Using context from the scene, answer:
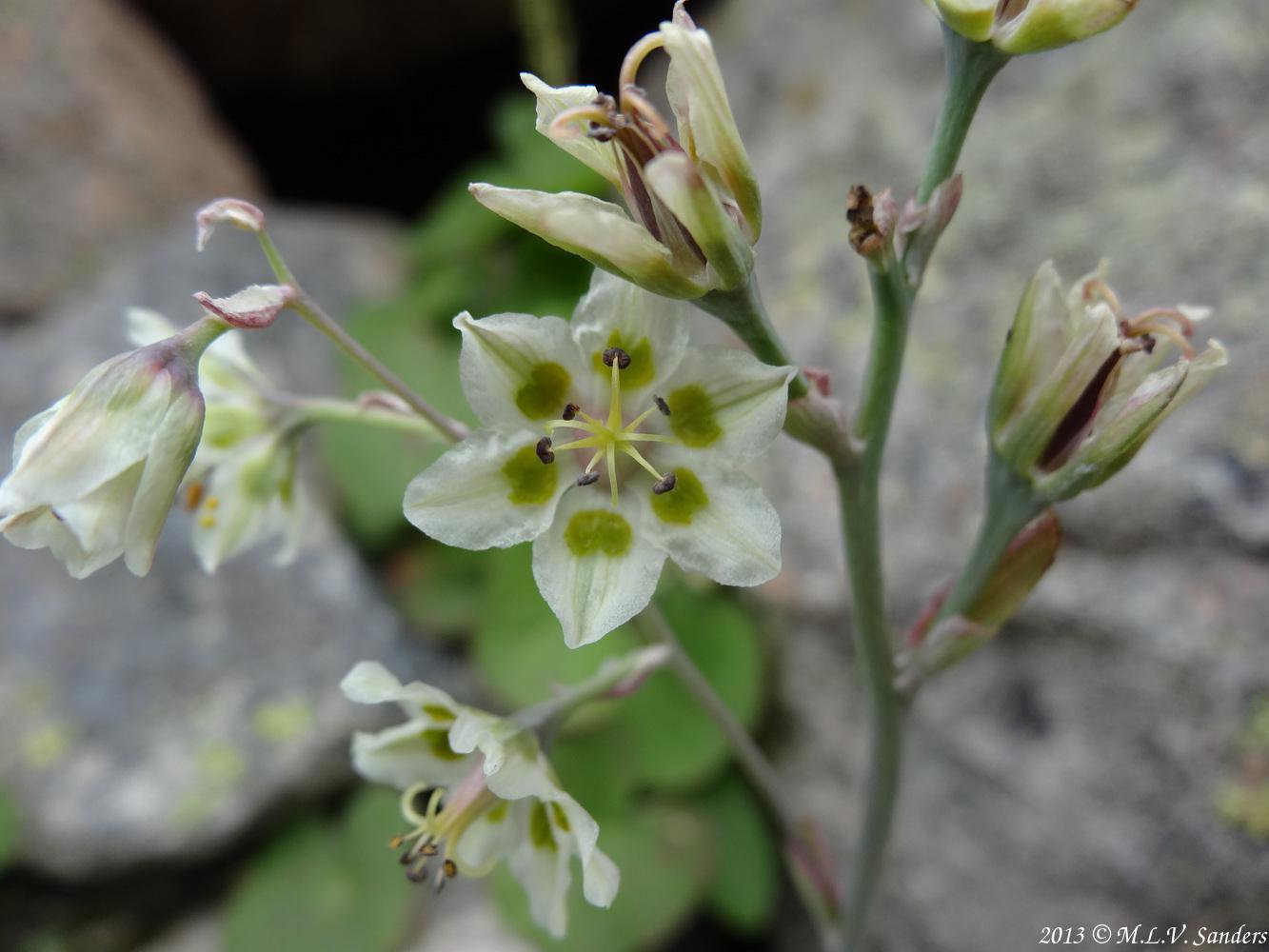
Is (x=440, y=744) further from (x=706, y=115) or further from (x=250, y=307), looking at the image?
(x=706, y=115)

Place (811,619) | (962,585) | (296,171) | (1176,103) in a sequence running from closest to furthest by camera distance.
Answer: (962,585), (1176,103), (811,619), (296,171)

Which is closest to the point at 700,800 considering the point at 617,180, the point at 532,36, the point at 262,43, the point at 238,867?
the point at 238,867

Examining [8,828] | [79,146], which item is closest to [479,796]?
[8,828]

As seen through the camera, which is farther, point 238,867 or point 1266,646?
point 238,867

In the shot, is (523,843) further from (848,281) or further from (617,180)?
(848,281)

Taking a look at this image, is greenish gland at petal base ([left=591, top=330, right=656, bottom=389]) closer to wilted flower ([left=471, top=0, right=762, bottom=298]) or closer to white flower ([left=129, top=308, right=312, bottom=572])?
wilted flower ([left=471, top=0, right=762, bottom=298])

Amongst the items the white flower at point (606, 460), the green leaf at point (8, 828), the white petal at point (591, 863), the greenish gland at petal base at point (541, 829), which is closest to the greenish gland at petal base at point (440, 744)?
the greenish gland at petal base at point (541, 829)
